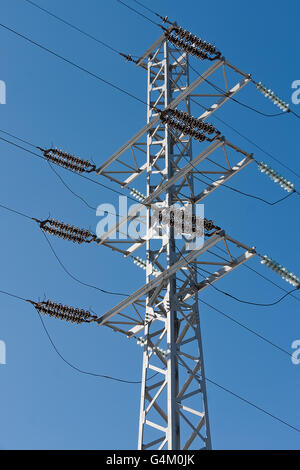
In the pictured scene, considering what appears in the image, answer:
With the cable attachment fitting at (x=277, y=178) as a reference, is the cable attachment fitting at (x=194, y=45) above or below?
above

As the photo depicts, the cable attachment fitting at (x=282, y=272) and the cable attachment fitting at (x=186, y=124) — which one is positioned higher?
the cable attachment fitting at (x=186, y=124)

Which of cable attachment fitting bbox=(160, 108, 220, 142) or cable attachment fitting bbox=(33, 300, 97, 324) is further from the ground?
cable attachment fitting bbox=(160, 108, 220, 142)

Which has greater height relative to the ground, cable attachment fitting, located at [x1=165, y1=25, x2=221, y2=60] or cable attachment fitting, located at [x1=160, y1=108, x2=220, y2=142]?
cable attachment fitting, located at [x1=165, y1=25, x2=221, y2=60]

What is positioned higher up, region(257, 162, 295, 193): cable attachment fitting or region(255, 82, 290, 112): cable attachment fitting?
region(255, 82, 290, 112): cable attachment fitting

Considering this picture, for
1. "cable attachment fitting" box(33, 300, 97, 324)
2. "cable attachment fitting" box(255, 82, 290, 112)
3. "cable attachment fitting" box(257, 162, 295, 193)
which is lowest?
"cable attachment fitting" box(33, 300, 97, 324)

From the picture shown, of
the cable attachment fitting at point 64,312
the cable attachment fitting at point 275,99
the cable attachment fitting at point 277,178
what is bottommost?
the cable attachment fitting at point 64,312

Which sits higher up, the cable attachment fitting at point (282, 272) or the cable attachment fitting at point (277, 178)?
the cable attachment fitting at point (277, 178)

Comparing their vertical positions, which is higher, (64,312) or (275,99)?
(275,99)

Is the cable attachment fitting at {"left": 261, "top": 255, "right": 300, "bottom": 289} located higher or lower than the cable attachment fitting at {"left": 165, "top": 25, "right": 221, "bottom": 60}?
lower

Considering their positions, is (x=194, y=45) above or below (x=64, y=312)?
above

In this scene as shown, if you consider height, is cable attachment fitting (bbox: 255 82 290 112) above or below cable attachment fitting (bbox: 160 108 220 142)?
above

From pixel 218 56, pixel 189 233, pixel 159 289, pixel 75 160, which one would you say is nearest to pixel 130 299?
pixel 159 289
